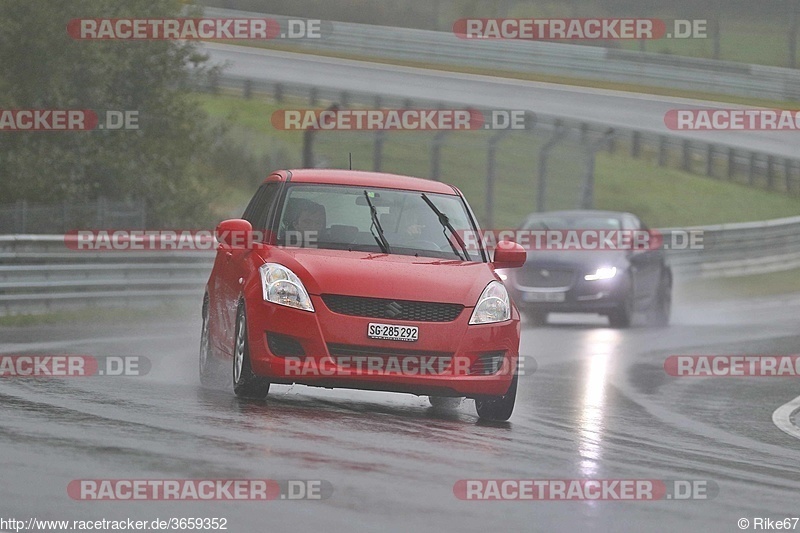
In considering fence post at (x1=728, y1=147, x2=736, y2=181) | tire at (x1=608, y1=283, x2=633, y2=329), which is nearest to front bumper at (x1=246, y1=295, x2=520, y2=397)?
tire at (x1=608, y1=283, x2=633, y2=329)

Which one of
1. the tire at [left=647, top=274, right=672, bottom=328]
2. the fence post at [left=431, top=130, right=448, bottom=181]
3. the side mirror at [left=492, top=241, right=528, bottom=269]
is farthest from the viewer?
the fence post at [left=431, top=130, right=448, bottom=181]

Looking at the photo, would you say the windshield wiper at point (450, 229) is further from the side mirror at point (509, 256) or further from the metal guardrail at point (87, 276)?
the metal guardrail at point (87, 276)

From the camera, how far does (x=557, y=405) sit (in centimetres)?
1277

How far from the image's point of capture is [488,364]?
34.3ft

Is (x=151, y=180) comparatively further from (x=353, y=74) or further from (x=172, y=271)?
(x=353, y=74)

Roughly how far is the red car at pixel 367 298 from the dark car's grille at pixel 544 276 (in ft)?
36.0

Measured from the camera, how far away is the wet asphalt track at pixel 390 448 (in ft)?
22.6

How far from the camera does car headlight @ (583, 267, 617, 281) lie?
73.3 ft

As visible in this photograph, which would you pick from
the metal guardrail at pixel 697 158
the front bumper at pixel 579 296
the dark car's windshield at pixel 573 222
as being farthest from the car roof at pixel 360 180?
the metal guardrail at pixel 697 158

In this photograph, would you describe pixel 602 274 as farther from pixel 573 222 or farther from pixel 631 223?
pixel 631 223

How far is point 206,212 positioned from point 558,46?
20.6 meters

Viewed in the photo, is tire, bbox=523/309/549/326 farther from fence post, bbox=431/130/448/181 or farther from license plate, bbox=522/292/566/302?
fence post, bbox=431/130/448/181

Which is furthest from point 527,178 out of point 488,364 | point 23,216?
point 488,364

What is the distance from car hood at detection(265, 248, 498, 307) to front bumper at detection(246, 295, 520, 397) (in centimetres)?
14
